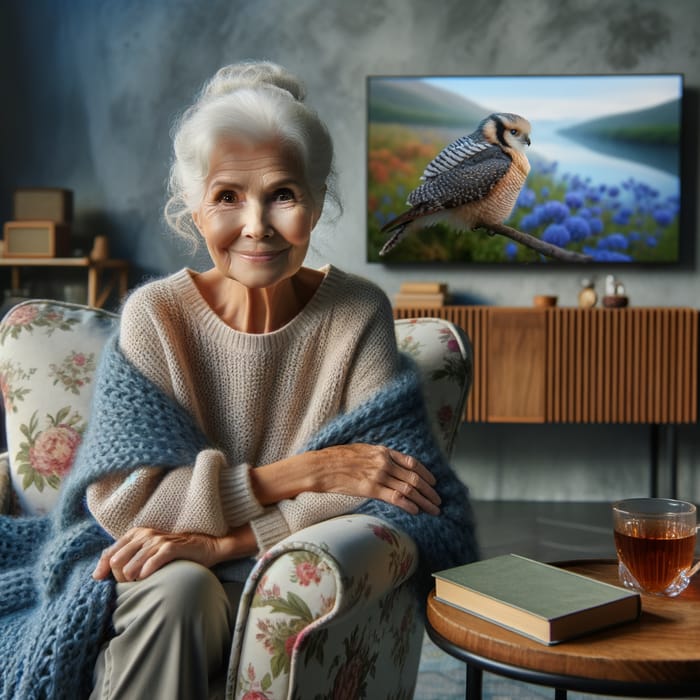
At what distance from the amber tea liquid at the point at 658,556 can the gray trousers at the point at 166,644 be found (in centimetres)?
51

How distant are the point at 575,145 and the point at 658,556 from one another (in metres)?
3.02

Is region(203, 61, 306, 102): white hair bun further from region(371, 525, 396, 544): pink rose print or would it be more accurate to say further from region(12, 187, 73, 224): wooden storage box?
region(12, 187, 73, 224): wooden storage box

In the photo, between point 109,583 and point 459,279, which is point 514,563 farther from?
point 459,279

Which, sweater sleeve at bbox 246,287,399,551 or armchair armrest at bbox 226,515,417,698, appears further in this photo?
sweater sleeve at bbox 246,287,399,551

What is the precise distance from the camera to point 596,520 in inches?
144

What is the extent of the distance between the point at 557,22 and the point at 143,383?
119 inches

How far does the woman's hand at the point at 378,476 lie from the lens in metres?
1.37

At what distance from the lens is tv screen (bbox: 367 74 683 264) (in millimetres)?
3826

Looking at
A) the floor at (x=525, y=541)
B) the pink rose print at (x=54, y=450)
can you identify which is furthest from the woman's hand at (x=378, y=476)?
the floor at (x=525, y=541)

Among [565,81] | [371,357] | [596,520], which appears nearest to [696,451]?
[596,520]

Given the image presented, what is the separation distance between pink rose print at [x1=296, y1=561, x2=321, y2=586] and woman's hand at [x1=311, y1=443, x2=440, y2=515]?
25cm

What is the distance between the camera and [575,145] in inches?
152

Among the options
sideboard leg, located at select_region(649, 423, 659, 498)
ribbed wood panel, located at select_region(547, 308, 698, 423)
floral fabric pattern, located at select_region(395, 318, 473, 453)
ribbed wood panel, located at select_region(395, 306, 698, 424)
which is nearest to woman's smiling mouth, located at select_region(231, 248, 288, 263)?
floral fabric pattern, located at select_region(395, 318, 473, 453)

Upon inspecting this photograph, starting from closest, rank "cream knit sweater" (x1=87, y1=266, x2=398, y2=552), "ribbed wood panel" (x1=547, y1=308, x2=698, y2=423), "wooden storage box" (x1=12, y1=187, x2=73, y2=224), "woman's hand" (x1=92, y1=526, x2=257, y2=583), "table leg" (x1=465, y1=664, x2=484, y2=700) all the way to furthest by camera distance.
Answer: "table leg" (x1=465, y1=664, x2=484, y2=700)
"woman's hand" (x1=92, y1=526, x2=257, y2=583)
"cream knit sweater" (x1=87, y1=266, x2=398, y2=552)
"ribbed wood panel" (x1=547, y1=308, x2=698, y2=423)
"wooden storage box" (x1=12, y1=187, x2=73, y2=224)
